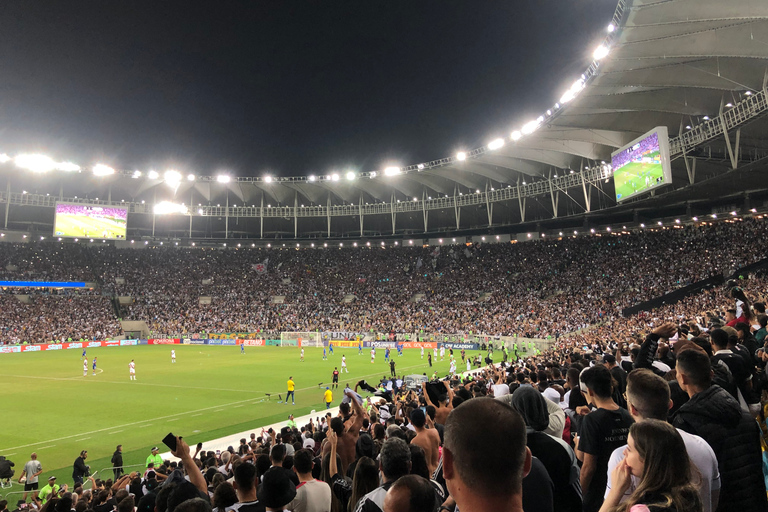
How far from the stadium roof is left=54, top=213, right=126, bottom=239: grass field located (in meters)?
6.18

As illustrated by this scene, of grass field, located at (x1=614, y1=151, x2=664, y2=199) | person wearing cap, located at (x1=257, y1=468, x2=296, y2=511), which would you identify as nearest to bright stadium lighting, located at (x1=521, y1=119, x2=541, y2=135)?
grass field, located at (x1=614, y1=151, x2=664, y2=199)

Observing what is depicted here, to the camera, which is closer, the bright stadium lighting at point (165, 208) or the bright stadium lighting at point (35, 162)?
the bright stadium lighting at point (35, 162)

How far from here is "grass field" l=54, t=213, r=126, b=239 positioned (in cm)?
5472

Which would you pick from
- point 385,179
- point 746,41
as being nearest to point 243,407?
point 746,41

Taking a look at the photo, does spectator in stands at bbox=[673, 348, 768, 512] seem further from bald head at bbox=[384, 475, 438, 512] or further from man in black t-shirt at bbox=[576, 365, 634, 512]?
bald head at bbox=[384, 475, 438, 512]

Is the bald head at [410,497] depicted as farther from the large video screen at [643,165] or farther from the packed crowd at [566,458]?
the large video screen at [643,165]

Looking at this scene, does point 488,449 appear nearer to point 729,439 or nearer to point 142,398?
point 729,439

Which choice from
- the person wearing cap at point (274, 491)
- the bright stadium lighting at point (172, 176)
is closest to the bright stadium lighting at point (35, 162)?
the bright stadium lighting at point (172, 176)

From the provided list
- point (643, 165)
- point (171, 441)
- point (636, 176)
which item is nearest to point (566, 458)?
point (171, 441)

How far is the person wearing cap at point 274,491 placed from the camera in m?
4.10

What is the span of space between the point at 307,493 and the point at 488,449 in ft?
10.6

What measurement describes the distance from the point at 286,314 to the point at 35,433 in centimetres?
4640

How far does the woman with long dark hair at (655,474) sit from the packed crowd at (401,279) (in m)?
41.6

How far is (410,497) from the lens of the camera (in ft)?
8.78
